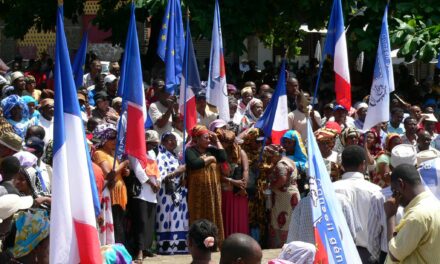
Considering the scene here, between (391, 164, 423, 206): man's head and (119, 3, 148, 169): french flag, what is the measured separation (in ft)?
9.33

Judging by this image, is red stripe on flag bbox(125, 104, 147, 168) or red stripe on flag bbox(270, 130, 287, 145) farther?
red stripe on flag bbox(270, 130, 287, 145)

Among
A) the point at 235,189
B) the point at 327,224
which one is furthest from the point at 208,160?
the point at 327,224

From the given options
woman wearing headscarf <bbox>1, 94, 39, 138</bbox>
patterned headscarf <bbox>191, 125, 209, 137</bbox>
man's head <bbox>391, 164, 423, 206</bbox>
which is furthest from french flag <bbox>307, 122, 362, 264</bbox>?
woman wearing headscarf <bbox>1, 94, 39, 138</bbox>

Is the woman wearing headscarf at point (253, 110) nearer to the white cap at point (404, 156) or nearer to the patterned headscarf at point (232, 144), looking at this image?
the patterned headscarf at point (232, 144)

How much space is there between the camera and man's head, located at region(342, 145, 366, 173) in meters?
8.26

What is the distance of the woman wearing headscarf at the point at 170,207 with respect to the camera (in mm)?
12141

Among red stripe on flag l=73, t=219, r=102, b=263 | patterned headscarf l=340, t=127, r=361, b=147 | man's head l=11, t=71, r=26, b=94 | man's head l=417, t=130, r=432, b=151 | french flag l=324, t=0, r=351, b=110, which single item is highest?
french flag l=324, t=0, r=351, b=110

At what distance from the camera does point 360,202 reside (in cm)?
821

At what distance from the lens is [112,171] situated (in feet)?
35.2

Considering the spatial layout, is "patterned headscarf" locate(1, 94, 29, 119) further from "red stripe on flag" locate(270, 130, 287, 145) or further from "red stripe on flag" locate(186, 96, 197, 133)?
"red stripe on flag" locate(270, 130, 287, 145)

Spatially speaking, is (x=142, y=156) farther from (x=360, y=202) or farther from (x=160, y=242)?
(x=160, y=242)

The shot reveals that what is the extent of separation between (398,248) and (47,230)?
2.28 meters

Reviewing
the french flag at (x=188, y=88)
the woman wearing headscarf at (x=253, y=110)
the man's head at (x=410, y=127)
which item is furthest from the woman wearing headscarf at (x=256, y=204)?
the man's head at (x=410, y=127)

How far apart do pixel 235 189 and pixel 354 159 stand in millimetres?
4377
